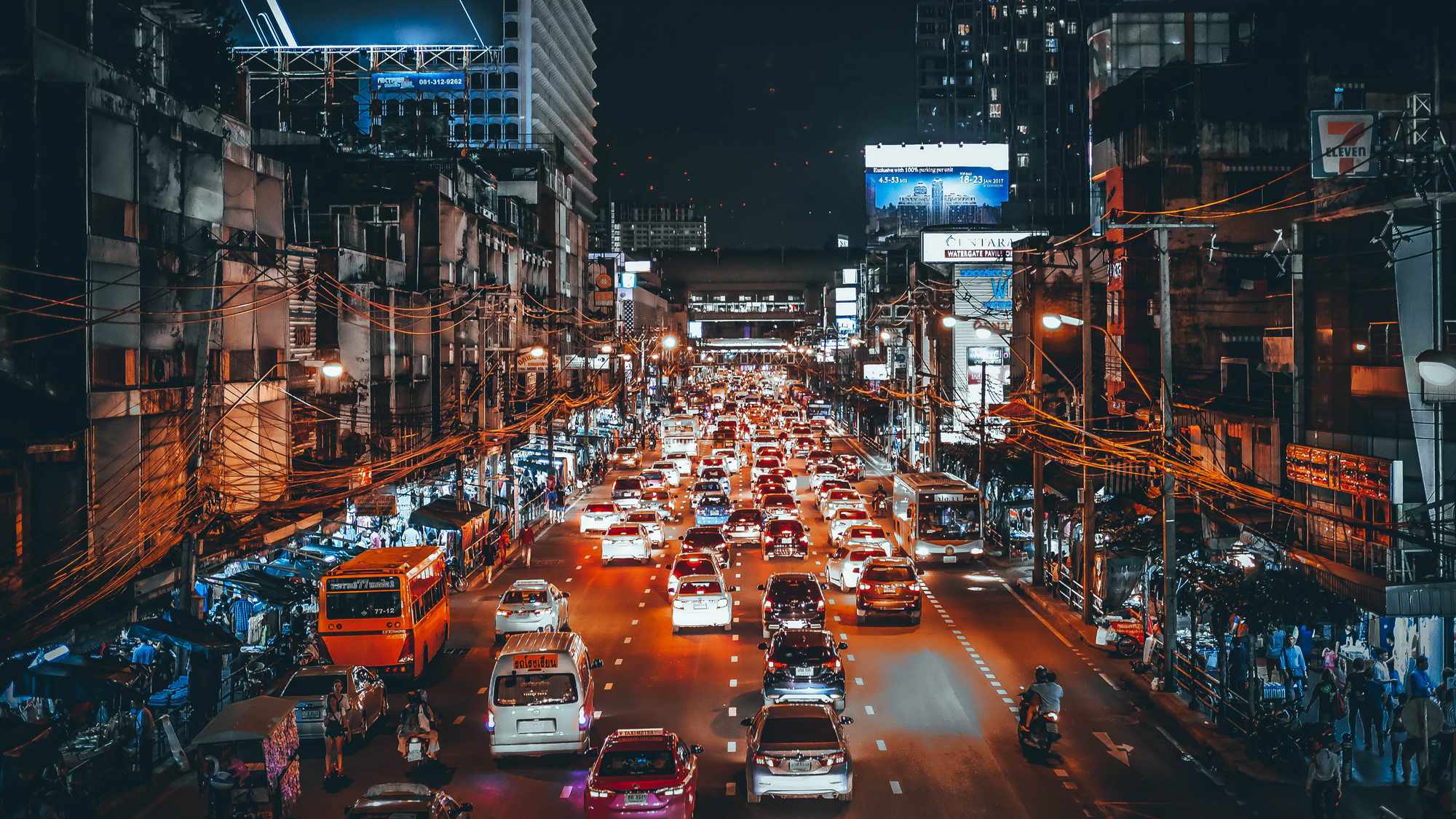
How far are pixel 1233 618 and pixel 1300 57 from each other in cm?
2500

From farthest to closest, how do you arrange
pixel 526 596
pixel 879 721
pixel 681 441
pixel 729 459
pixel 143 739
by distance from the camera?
pixel 681 441, pixel 729 459, pixel 526 596, pixel 879 721, pixel 143 739

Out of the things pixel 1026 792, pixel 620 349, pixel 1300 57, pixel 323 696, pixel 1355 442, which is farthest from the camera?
pixel 620 349

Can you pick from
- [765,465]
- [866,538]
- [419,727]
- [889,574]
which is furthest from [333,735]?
[765,465]

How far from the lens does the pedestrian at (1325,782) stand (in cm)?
1595

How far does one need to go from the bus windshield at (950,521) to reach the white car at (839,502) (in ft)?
22.8

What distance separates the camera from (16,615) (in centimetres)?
1745

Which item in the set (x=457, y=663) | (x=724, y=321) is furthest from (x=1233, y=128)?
(x=724, y=321)

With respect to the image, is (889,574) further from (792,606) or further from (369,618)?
(369,618)

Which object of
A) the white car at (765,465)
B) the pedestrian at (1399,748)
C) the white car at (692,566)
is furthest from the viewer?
the white car at (765,465)

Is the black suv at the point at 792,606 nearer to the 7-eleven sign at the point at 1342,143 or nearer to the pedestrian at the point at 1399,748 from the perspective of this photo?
the pedestrian at the point at 1399,748

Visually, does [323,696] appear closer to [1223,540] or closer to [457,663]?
[457,663]

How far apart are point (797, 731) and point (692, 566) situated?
16.3 m

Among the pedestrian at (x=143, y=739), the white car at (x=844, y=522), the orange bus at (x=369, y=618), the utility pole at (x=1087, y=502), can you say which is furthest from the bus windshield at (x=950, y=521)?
the pedestrian at (x=143, y=739)

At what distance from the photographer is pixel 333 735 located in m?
18.2
